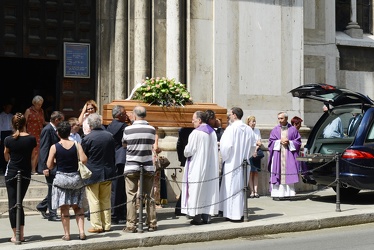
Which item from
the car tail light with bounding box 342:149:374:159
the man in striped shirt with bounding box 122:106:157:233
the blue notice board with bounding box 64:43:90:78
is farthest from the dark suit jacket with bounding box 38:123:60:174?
the car tail light with bounding box 342:149:374:159

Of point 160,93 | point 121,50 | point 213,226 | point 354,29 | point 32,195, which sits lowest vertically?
point 213,226

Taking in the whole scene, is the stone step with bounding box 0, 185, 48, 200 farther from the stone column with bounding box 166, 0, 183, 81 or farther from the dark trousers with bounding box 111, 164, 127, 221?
the stone column with bounding box 166, 0, 183, 81

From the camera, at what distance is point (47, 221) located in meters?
14.0

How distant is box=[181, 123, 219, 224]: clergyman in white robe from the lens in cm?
1357

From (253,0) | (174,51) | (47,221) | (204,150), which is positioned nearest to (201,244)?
(204,150)

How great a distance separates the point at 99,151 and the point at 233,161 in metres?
2.56

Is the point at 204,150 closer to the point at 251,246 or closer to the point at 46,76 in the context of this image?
the point at 251,246

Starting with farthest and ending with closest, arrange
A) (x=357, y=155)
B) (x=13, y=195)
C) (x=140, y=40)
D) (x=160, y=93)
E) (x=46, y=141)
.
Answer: (x=140, y=40), (x=357, y=155), (x=160, y=93), (x=46, y=141), (x=13, y=195)

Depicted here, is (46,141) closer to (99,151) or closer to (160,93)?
(99,151)

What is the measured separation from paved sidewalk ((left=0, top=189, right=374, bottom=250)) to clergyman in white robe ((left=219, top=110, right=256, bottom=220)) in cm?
41

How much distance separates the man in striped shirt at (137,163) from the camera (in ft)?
41.6

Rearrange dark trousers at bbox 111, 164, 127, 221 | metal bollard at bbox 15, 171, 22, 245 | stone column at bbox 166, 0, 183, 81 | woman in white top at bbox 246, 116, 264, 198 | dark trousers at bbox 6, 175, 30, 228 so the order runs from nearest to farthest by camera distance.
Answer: metal bollard at bbox 15, 171, 22, 245, dark trousers at bbox 6, 175, 30, 228, dark trousers at bbox 111, 164, 127, 221, woman in white top at bbox 246, 116, 264, 198, stone column at bbox 166, 0, 183, 81

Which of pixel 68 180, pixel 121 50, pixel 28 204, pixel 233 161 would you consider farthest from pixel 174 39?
pixel 68 180

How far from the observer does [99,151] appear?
12.8 metres
